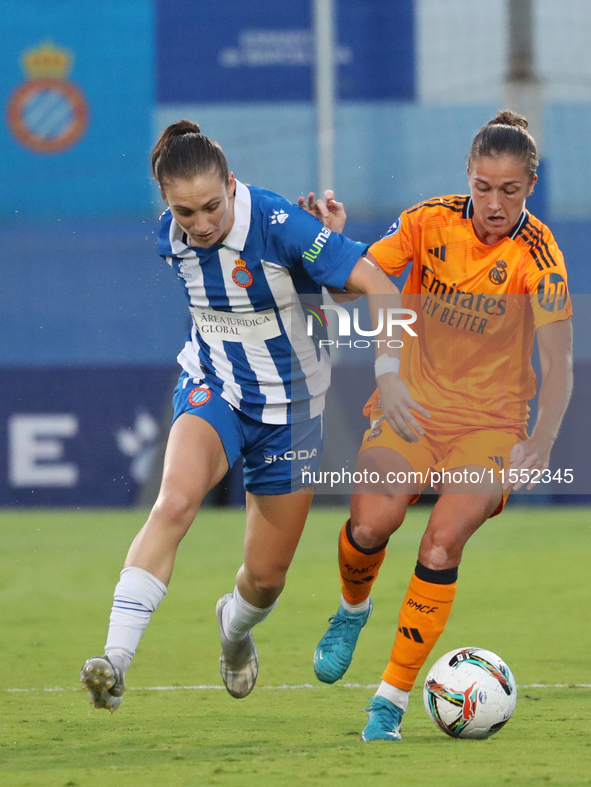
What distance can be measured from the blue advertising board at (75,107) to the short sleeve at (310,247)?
42.9ft

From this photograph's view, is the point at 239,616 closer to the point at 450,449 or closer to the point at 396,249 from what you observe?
the point at 450,449

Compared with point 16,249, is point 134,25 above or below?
above

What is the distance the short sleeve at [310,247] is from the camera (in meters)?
4.13

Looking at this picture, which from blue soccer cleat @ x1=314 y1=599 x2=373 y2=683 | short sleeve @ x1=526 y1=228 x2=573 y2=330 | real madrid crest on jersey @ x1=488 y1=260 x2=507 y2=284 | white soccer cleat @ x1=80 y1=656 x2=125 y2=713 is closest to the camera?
Answer: white soccer cleat @ x1=80 y1=656 x2=125 y2=713

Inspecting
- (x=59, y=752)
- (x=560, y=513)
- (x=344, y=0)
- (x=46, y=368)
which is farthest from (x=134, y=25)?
(x=59, y=752)

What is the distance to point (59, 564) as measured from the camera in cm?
934

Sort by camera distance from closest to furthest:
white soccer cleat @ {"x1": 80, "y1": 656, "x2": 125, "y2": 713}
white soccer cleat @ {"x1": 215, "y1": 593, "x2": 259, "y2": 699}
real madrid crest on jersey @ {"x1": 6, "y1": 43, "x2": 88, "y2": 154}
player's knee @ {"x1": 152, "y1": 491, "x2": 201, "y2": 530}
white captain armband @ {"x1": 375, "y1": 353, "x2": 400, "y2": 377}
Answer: white soccer cleat @ {"x1": 80, "y1": 656, "x2": 125, "y2": 713}, player's knee @ {"x1": 152, "y1": 491, "x2": 201, "y2": 530}, white captain armband @ {"x1": 375, "y1": 353, "x2": 400, "y2": 377}, white soccer cleat @ {"x1": 215, "y1": 593, "x2": 259, "y2": 699}, real madrid crest on jersey @ {"x1": 6, "y1": 43, "x2": 88, "y2": 154}

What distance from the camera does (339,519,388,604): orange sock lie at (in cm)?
456

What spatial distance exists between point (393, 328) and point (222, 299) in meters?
0.61

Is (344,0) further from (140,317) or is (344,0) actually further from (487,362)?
(487,362)

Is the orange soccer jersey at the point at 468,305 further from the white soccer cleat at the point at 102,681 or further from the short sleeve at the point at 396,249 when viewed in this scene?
the white soccer cleat at the point at 102,681

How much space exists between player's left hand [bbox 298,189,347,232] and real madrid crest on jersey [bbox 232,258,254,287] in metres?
0.36

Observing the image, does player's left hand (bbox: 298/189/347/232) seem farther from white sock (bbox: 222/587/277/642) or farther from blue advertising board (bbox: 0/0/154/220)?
blue advertising board (bbox: 0/0/154/220)

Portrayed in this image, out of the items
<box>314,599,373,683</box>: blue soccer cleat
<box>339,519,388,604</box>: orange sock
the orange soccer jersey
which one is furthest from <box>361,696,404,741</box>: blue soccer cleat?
the orange soccer jersey
